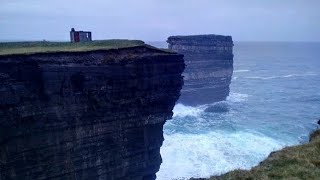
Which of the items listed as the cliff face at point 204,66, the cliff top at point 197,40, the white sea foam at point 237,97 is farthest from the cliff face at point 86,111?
the white sea foam at point 237,97

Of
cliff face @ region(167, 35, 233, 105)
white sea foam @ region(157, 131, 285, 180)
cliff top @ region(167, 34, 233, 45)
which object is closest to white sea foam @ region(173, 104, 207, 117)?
cliff face @ region(167, 35, 233, 105)

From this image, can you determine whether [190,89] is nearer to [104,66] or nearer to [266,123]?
[266,123]

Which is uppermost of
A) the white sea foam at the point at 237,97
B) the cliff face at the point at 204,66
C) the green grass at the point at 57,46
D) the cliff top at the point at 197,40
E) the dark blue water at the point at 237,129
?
the green grass at the point at 57,46

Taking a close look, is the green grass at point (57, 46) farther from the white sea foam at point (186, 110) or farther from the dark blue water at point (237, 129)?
the white sea foam at point (186, 110)

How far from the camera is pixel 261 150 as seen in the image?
4138cm

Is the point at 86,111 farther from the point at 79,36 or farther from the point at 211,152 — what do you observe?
the point at 211,152

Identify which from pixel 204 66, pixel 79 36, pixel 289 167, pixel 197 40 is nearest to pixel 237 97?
pixel 204 66

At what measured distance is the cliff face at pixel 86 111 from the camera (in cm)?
2133

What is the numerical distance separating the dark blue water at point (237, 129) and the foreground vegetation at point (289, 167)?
11.9 metres

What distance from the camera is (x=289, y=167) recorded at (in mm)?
13719

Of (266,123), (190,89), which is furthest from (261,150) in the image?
(190,89)

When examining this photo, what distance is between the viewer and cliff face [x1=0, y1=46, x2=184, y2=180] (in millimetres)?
21328

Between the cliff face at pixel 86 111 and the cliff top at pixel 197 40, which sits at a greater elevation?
the cliff top at pixel 197 40

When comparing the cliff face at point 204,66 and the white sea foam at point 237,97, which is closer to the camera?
the cliff face at point 204,66
